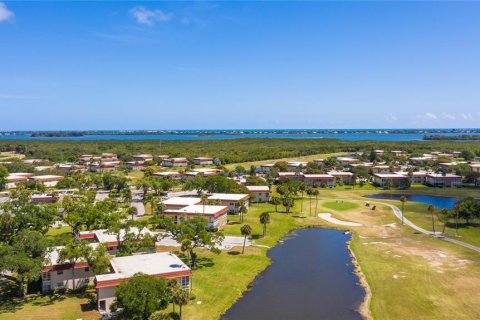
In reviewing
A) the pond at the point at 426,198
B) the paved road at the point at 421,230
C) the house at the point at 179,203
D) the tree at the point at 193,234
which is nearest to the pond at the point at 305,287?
the tree at the point at 193,234

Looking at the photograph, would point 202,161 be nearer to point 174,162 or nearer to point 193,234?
point 174,162

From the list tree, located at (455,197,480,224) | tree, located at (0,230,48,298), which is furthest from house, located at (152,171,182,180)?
tree, located at (0,230,48,298)

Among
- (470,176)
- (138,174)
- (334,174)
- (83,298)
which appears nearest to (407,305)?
(83,298)

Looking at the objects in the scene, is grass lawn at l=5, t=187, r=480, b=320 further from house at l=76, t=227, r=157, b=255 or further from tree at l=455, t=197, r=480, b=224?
house at l=76, t=227, r=157, b=255

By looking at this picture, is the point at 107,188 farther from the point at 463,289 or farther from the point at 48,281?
the point at 463,289

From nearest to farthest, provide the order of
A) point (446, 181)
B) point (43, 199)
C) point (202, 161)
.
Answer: point (43, 199) → point (446, 181) → point (202, 161)

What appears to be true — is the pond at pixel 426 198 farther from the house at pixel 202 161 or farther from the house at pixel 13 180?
the house at pixel 13 180

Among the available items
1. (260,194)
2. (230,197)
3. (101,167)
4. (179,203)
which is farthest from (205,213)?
(101,167)
